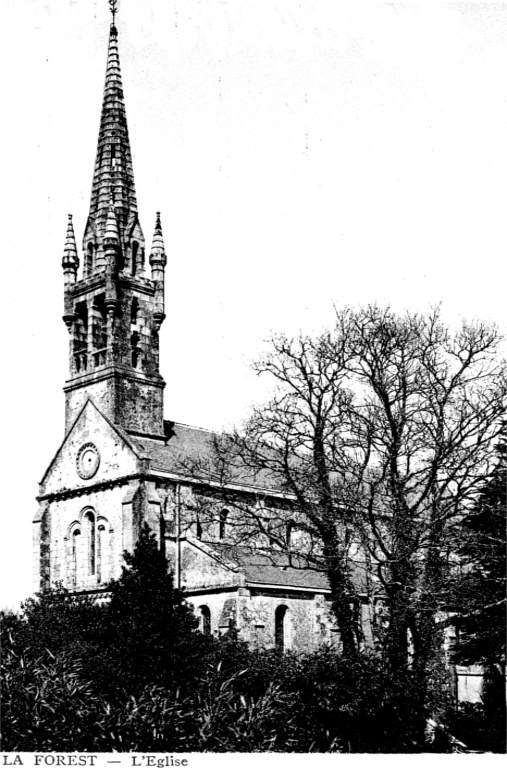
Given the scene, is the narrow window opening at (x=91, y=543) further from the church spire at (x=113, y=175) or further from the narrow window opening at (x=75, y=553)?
the church spire at (x=113, y=175)

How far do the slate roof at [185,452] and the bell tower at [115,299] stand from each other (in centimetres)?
130

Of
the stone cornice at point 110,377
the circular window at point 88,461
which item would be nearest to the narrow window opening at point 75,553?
the circular window at point 88,461

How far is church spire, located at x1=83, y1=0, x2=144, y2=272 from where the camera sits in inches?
2078

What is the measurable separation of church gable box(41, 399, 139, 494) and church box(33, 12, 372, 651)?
0.20 ft

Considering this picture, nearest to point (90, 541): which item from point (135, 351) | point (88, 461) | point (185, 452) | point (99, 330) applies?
point (88, 461)

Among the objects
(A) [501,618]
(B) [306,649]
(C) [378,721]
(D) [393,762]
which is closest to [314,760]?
(D) [393,762]

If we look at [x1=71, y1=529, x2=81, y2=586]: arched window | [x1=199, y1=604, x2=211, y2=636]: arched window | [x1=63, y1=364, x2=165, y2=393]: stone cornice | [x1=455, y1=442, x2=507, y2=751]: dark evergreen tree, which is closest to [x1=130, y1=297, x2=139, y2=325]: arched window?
[x1=63, y1=364, x2=165, y2=393]: stone cornice

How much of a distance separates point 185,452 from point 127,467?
4.98m

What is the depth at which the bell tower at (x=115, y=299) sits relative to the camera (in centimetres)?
4972

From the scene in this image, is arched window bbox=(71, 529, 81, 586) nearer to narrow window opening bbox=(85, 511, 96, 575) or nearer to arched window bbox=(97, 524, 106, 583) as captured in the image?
narrow window opening bbox=(85, 511, 96, 575)

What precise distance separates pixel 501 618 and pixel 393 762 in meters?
17.0

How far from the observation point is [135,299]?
170ft

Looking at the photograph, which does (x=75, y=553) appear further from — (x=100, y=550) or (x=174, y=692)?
(x=174, y=692)

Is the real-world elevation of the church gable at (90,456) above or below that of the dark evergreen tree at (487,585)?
above
